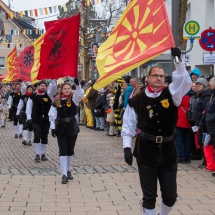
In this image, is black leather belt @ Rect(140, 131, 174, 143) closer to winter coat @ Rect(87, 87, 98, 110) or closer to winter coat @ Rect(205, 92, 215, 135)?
winter coat @ Rect(205, 92, 215, 135)

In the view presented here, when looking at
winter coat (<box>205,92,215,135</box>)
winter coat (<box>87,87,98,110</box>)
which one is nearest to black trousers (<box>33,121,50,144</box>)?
→ winter coat (<box>205,92,215,135</box>)

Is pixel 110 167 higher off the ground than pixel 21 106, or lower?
lower

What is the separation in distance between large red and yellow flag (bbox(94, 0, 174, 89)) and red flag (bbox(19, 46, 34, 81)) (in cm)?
789

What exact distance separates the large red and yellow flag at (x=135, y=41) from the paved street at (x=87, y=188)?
2.03 metres

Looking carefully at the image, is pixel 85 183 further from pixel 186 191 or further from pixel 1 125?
pixel 1 125

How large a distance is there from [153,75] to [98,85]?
0.62 metres

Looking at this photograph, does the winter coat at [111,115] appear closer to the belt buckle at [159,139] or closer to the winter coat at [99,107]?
the winter coat at [99,107]

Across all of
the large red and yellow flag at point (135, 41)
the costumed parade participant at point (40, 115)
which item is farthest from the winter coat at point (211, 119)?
the costumed parade participant at point (40, 115)

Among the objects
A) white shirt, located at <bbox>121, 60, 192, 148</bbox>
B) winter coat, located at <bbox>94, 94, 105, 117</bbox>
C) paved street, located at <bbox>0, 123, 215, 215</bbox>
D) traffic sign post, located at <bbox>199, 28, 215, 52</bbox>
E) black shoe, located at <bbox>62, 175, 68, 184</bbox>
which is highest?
traffic sign post, located at <bbox>199, 28, 215, 52</bbox>

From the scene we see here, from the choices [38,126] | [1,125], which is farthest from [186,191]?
[1,125]

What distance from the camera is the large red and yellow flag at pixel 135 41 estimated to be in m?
5.42

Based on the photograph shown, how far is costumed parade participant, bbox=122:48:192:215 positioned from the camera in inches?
210

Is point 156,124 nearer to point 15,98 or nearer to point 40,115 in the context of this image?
point 40,115

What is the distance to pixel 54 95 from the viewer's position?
9.79 m
